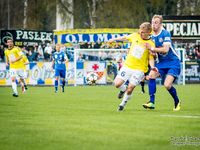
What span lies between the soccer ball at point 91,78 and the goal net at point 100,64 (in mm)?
357

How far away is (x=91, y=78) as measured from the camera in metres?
40.0

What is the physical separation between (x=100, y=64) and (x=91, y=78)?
1991mm

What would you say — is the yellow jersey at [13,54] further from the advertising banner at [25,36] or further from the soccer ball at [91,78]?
the advertising banner at [25,36]

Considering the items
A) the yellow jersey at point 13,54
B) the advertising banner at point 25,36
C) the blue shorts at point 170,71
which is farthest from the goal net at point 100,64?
the blue shorts at point 170,71

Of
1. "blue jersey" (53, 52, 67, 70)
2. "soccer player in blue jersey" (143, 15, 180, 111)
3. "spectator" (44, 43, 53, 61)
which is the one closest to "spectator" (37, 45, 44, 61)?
"spectator" (44, 43, 53, 61)

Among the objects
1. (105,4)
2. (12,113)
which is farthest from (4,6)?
(12,113)

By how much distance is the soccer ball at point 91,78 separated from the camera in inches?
1570

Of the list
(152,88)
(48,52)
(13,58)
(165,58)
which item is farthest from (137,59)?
(48,52)

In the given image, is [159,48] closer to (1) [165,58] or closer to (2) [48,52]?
(1) [165,58]

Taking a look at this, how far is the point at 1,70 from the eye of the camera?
135 ft

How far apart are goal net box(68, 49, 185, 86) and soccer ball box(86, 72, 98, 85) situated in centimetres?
36

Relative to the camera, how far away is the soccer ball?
39875 millimetres

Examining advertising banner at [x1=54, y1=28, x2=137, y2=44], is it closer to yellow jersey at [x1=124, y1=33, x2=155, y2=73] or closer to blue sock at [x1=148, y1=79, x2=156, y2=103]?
blue sock at [x1=148, y1=79, x2=156, y2=103]

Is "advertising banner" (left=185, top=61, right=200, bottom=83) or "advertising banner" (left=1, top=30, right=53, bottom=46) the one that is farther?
"advertising banner" (left=1, top=30, right=53, bottom=46)
